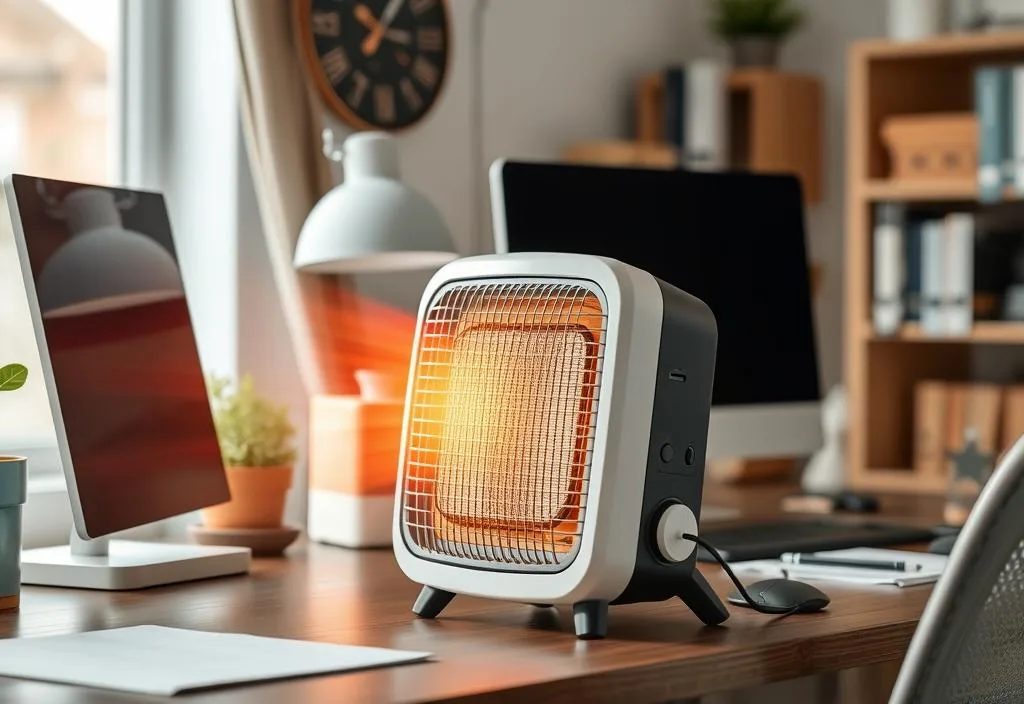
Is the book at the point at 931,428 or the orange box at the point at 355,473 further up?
the orange box at the point at 355,473

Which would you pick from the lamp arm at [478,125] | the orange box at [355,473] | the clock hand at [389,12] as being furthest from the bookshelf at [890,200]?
the orange box at [355,473]

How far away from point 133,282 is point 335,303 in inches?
25.2

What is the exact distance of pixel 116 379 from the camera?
5.18 ft

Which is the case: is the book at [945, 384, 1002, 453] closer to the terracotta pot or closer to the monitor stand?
the terracotta pot

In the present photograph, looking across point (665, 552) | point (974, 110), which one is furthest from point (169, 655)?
point (974, 110)

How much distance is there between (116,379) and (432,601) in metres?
0.49

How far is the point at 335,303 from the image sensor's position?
2279mm

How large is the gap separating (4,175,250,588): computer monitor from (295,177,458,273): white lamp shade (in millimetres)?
249

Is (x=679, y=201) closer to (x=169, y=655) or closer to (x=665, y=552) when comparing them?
(x=665, y=552)

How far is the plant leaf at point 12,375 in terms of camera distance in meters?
1.39

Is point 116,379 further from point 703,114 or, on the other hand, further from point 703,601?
point 703,114

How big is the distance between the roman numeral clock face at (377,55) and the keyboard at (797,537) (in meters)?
0.97

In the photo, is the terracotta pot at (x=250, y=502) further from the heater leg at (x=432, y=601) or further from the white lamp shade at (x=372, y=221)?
the heater leg at (x=432, y=601)

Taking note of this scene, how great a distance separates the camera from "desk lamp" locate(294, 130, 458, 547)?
6.31 ft
